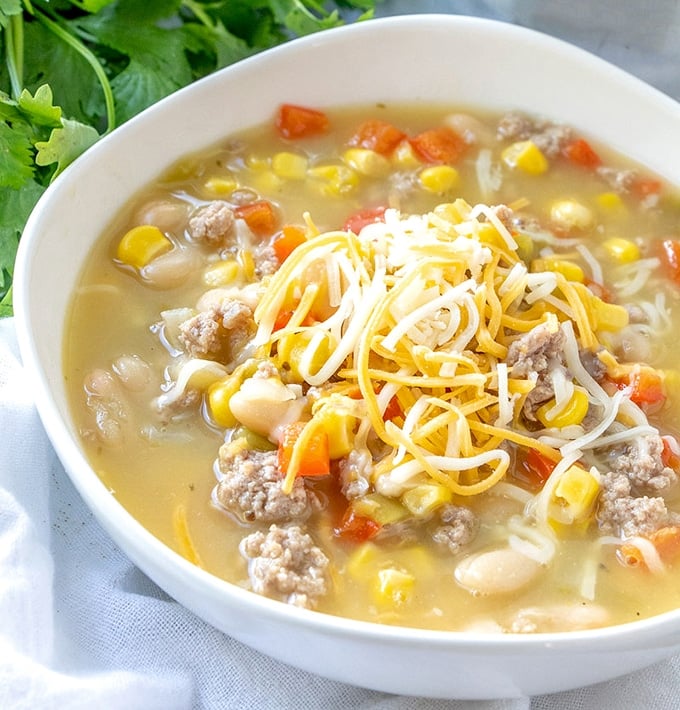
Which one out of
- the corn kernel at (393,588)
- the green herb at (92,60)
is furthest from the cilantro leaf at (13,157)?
the corn kernel at (393,588)

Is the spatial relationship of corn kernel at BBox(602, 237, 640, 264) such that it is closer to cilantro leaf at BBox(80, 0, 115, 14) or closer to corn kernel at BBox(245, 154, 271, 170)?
corn kernel at BBox(245, 154, 271, 170)

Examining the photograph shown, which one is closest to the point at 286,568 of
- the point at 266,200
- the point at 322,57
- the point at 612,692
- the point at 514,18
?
the point at 612,692

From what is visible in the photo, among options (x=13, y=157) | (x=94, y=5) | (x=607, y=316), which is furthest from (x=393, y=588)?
(x=94, y=5)

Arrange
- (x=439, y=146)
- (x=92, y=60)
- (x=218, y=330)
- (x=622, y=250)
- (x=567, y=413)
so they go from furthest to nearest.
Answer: (x=439, y=146) < (x=92, y=60) < (x=622, y=250) < (x=218, y=330) < (x=567, y=413)

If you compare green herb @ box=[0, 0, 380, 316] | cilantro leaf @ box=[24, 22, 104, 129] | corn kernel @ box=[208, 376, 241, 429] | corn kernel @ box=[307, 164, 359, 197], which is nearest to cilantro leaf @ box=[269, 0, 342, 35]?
green herb @ box=[0, 0, 380, 316]

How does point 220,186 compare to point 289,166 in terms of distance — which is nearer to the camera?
point 220,186

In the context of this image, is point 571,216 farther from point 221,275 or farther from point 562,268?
point 221,275

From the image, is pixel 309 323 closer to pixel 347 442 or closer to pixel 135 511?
pixel 347 442
